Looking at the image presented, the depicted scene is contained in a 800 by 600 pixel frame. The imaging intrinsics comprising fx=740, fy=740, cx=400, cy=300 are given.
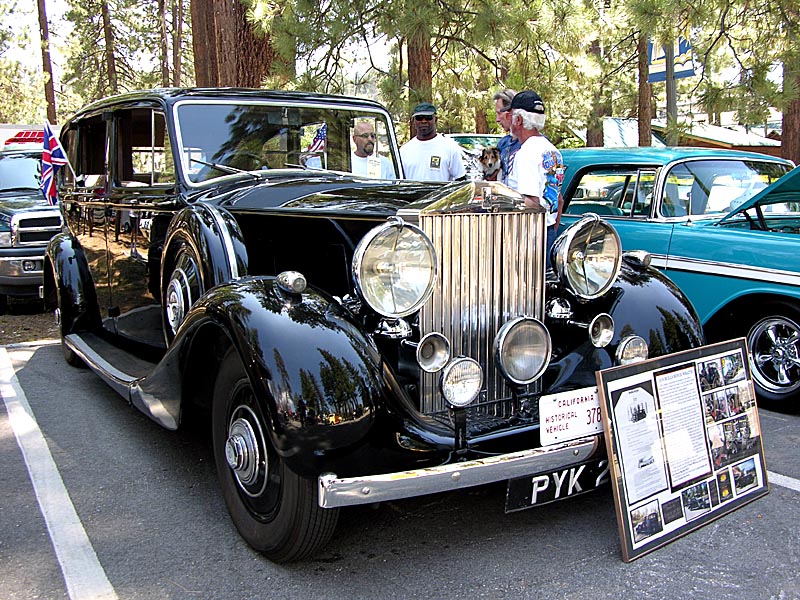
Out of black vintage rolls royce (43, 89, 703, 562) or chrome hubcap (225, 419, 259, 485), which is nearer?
black vintage rolls royce (43, 89, 703, 562)

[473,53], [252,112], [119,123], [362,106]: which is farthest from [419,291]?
[473,53]

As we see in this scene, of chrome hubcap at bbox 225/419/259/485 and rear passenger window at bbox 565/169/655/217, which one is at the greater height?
rear passenger window at bbox 565/169/655/217

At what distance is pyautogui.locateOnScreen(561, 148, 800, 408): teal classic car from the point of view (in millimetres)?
4586

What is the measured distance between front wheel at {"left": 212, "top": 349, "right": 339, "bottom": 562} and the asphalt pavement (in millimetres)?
114

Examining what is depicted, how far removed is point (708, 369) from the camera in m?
2.93

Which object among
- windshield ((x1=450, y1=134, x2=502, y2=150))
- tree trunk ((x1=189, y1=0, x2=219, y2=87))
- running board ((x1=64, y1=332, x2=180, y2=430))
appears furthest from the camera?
windshield ((x1=450, y1=134, x2=502, y2=150))

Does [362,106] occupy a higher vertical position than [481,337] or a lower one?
higher

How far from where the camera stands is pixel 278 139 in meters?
4.33

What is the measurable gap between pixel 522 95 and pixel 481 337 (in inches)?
78.8

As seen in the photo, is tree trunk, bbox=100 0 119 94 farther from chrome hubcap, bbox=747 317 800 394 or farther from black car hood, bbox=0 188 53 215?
chrome hubcap, bbox=747 317 800 394

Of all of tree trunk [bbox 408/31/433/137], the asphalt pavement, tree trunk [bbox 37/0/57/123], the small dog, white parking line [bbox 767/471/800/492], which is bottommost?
white parking line [bbox 767/471/800/492]

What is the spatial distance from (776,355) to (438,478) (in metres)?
3.21

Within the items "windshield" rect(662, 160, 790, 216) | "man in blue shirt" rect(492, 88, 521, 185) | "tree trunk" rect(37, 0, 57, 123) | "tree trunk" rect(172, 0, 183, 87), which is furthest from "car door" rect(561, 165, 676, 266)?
"tree trunk" rect(37, 0, 57, 123)

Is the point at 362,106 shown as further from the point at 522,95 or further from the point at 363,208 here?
the point at 363,208
